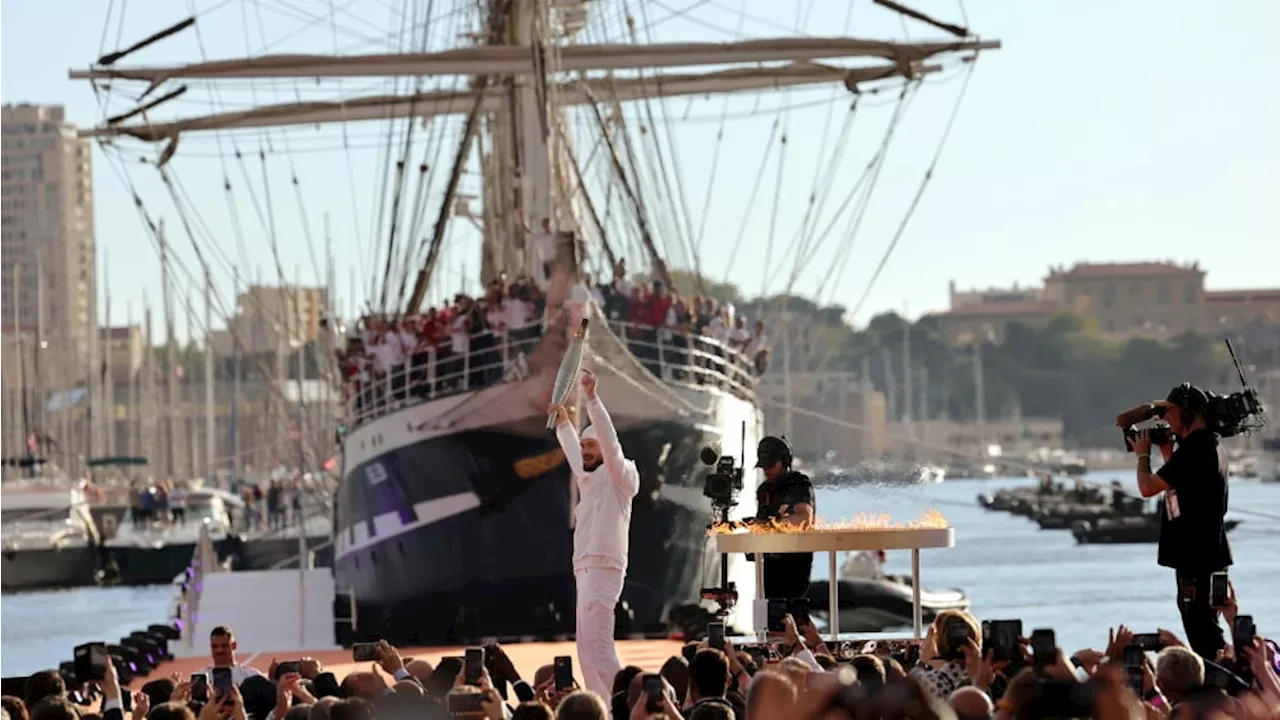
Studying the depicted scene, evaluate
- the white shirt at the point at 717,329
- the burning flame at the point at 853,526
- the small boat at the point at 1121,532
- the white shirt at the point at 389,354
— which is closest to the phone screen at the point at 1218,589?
the burning flame at the point at 853,526

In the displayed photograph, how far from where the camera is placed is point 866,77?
131ft

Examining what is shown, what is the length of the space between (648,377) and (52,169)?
81.9 meters

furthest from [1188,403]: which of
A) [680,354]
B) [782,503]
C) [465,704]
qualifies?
[680,354]

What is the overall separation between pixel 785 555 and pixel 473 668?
202 inches

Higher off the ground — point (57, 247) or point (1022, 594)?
point (57, 247)

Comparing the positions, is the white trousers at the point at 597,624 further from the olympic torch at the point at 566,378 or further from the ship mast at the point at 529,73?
the ship mast at the point at 529,73

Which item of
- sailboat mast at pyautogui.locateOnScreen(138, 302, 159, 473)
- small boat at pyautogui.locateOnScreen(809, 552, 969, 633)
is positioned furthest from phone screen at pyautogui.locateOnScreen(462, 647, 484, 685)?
sailboat mast at pyautogui.locateOnScreen(138, 302, 159, 473)

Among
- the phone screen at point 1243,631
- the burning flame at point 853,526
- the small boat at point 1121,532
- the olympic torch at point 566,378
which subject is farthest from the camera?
the small boat at point 1121,532

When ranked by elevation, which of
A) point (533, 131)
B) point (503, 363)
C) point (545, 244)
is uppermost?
Answer: point (533, 131)

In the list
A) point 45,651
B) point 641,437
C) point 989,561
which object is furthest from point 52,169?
point 641,437

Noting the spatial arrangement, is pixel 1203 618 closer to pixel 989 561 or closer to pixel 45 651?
pixel 45 651

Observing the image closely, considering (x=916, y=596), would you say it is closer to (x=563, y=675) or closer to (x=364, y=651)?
(x=364, y=651)

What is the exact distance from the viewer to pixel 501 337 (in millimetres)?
32031

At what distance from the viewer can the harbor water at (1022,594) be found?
4562 cm
